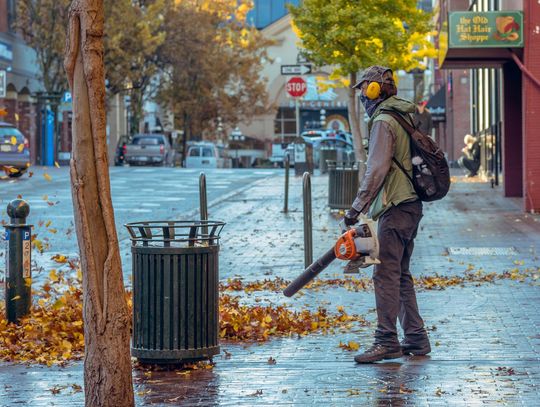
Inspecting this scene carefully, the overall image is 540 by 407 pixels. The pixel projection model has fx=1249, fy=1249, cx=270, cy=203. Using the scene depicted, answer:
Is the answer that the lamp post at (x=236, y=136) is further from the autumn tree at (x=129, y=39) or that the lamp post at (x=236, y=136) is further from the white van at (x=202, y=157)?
the autumn tree at (x=129, y=39)

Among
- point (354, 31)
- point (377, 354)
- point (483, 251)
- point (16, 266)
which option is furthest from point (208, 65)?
point (377, 354)

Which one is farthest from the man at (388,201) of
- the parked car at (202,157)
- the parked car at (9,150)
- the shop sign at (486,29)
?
the parked car at (202,157)

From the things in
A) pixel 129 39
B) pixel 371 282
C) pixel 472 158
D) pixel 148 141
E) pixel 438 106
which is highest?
pixel 129 39

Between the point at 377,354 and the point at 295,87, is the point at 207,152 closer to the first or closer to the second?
the point at 295,87

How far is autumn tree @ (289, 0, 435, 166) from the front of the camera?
25.9 meters

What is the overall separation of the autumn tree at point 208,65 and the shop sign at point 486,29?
37.5 m

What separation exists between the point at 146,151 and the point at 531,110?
33.4m

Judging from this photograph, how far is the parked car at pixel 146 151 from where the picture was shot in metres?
53.1

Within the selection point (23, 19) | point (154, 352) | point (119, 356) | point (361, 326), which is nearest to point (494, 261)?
point (361, 326)

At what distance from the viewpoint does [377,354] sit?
8.02 meters

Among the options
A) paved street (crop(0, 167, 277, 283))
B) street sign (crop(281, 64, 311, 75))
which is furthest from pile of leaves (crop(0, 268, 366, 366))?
street sign (crop(281, 64, 311, 75))

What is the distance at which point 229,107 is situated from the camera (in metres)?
66.8

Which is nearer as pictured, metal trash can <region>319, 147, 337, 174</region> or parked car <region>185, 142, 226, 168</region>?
metal trash can <region>319, 147, 337, 174</region>

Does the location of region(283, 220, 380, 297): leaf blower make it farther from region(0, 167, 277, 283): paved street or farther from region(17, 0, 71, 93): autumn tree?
region(17, 0, 71, 93): autumn tree
